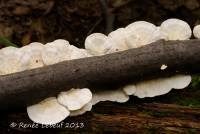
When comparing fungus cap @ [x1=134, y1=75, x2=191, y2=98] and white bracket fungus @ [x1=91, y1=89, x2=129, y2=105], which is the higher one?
fungus cap @ [x1=134, y1=75, x2=191, y2=98]

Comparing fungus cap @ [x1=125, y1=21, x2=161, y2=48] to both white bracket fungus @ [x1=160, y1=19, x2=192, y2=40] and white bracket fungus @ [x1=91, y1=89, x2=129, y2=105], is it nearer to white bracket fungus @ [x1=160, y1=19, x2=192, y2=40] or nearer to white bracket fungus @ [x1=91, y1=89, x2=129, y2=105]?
white bracket fungus @ [x1=160, y1=19, x2=192, y2=40]

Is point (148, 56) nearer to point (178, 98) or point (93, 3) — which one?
point (178, 98)

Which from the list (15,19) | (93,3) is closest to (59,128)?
(15,19)

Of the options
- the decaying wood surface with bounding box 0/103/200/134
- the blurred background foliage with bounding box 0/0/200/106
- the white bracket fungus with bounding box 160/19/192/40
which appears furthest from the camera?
the blurred background foliage with bounding box 0/0/200/106

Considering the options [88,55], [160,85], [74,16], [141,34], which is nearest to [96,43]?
[88,55]

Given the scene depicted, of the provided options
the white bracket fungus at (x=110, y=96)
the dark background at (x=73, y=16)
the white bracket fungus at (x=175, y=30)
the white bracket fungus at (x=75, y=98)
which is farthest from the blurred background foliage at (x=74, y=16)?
the white bracket fungus at (x=75, y=98)

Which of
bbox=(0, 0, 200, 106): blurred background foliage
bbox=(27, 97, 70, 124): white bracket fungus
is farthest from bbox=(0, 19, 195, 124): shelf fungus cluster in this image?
bbox=(0, 0, 200, 106): blurred background foliage
